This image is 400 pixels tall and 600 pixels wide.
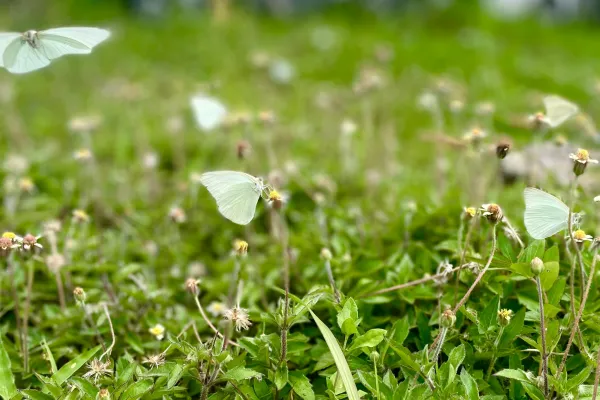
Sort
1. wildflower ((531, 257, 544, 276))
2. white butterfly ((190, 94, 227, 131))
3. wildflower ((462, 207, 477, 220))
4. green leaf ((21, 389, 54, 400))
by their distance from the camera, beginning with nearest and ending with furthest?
wildflower ((531, 257, 544, 276))
green leaf ((21, 389, 54, 400))
wildflower ((462, 207, 477, 220))
white butterfly ((190, 94, 227, 131))

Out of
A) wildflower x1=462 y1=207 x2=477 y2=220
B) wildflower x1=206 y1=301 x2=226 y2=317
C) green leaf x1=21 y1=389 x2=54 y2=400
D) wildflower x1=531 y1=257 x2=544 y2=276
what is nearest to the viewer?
wildflower x1=531 y1=257 x2=544 y2=276

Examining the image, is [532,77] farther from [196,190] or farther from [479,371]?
[479,371]

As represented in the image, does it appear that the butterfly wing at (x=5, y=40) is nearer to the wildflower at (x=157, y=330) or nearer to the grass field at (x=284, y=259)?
the grass field at (x=284, y=259)

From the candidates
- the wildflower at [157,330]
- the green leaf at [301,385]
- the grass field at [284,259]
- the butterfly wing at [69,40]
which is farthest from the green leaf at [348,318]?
the butterfly wing at [69,40]

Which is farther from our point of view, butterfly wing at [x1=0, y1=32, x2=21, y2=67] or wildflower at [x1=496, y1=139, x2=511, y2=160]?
wildflower at [x1=496, y1=139, x2=511, y2=160]

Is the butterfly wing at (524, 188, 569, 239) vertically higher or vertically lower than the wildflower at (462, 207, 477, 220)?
higher

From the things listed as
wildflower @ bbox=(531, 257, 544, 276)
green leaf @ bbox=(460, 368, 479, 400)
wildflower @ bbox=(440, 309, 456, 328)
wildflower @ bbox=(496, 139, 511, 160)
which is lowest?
green leaf @ bbox=(460, 368, 479, 400)

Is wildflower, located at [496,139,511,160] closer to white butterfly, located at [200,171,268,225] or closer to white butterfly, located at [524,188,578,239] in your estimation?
white butterfly, located at [524,188,578,239]

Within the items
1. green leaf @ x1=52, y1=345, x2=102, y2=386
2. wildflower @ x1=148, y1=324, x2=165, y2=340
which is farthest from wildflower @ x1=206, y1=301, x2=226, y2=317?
green leaf @ x1=52, y1=345, x2=102, y2=386

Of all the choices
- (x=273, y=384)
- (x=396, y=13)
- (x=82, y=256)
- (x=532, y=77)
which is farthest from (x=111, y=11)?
(x=273, y=384)
